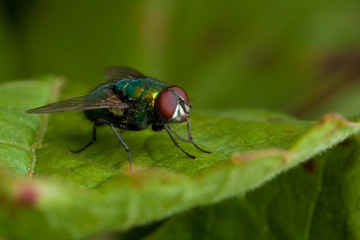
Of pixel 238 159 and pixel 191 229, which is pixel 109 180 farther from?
pixel 238 159

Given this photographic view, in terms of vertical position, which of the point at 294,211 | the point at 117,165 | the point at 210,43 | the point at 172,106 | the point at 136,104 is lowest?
the point at 294,211

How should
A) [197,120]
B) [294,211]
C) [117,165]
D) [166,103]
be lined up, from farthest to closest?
1. [197,120]
2. [166,103]
3. [294,211]
4. [117,165]

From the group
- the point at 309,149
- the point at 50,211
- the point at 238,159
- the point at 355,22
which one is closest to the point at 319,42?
the point at 355,22

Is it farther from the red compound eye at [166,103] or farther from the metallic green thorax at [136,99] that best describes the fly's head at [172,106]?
the metallic green thorax at [136,99]

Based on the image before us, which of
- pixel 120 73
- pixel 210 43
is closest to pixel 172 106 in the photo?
pixel 120 73

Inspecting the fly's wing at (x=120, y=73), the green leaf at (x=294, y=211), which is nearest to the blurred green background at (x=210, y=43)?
the fly's wing at (x=120, y=73)

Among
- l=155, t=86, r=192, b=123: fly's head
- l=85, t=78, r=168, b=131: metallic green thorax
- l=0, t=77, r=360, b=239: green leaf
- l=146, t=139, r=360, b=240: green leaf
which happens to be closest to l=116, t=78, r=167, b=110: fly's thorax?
l=85, t=78, r=168, b=131: metallic green thorax

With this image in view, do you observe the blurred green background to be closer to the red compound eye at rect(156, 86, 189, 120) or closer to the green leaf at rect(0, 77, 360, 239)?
the green leaf at rect(0, 77, 360, 239)

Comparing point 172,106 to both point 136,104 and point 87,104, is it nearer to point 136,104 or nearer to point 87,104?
point 136,104
